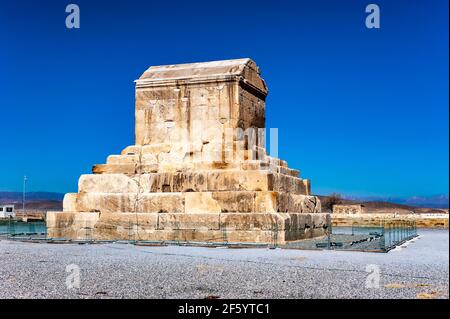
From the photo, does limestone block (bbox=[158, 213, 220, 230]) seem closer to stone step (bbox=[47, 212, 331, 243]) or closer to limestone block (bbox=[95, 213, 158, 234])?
stone step (bbox=[47, 212, 331, 243])

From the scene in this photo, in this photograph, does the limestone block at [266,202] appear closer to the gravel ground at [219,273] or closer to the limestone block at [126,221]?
the gravel ground at [219,273]

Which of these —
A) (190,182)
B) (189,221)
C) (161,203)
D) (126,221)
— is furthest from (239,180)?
(126,221)

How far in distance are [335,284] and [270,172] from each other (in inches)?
325

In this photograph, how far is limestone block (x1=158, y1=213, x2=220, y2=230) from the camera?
15781 mm

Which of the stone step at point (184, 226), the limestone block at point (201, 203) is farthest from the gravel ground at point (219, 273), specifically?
the limestone block at point (201, 203)

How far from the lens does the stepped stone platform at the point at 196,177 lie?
621 inches

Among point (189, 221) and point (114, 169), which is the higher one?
point (114, 169)

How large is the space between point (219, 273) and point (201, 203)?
7.13 meters

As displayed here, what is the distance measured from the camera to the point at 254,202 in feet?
51.4

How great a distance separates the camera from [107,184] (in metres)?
17.6

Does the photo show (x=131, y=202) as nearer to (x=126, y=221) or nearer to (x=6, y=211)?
(x=126, y=221)

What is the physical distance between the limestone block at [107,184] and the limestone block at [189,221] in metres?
1.56
